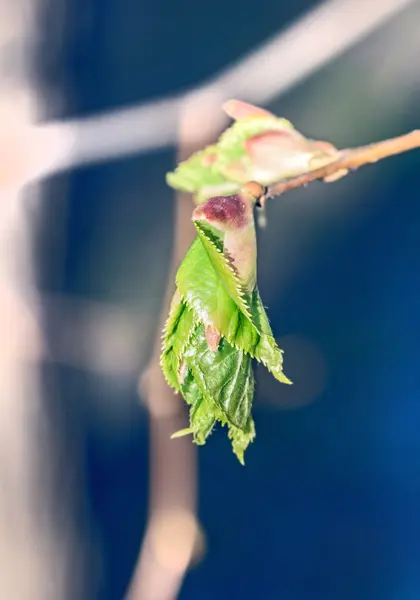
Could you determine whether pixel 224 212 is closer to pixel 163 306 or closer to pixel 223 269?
pixel 223 269

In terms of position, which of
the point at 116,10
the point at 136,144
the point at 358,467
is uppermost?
the point at 116,10

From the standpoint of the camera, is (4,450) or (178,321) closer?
(178,321)

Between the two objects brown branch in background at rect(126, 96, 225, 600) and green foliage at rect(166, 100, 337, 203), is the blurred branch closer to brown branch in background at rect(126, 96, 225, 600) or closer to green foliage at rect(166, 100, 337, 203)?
brown branch in background at rect(126, 96, 225, 600)

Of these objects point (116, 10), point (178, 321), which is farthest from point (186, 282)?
point (116, 10)

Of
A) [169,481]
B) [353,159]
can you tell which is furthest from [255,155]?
[169,481]

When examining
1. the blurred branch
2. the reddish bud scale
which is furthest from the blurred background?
the reddish bud scale

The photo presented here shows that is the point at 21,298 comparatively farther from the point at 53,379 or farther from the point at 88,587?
the point at 88,587
